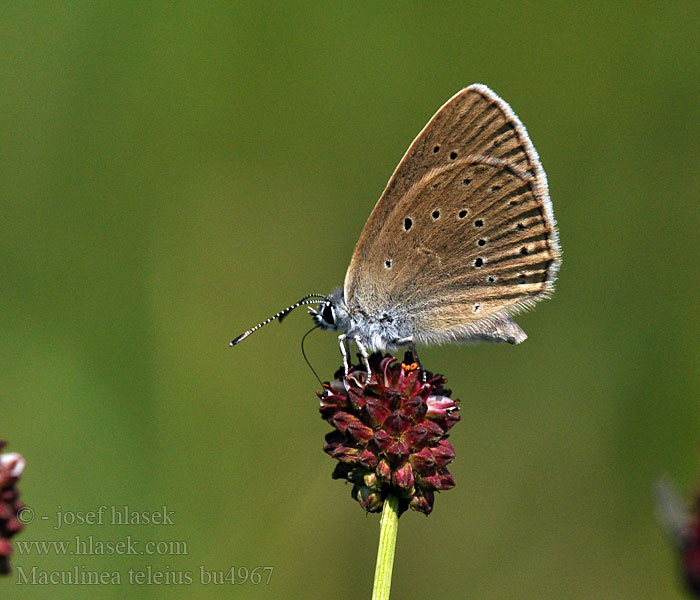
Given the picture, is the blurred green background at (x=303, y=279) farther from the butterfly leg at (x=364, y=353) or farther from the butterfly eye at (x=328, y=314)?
the butterfly leg at (x=364, y=353)

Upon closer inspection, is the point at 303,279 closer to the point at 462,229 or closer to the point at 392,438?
the point at 462,229

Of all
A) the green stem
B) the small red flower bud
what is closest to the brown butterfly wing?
the small red flower bud

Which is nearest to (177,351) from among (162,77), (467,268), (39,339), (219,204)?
(39,339)

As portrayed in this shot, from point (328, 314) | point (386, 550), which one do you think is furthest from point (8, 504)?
point (328, 314)

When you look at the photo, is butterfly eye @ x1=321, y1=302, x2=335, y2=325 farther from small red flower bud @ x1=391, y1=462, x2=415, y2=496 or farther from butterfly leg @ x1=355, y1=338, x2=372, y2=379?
small red flower bud @ x1=391, y1=462, x2=415, y2=496

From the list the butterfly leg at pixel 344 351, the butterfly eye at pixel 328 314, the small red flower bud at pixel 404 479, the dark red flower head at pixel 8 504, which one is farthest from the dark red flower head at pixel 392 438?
the dark red flower head at pixel 8 504

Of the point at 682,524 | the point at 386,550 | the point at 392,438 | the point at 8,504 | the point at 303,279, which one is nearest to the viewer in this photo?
the point at 682,524

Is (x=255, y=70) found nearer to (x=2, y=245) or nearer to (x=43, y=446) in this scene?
(x=2, y=245)
